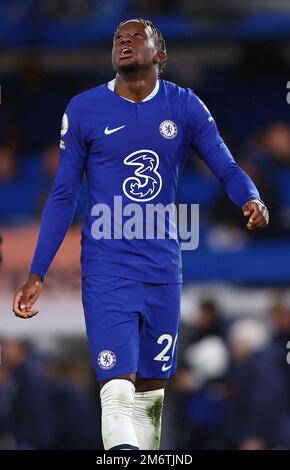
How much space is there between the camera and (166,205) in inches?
181

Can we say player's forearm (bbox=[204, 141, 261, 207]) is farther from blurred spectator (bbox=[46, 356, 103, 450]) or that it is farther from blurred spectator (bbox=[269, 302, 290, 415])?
blurred spectator (bbox=[46, 356, 103, 450])

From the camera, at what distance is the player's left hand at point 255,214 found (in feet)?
14.0

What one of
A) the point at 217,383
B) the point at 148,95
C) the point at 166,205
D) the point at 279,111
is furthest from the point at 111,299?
the point at 279,111

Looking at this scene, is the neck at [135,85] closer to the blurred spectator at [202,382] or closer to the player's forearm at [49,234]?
the player's forearm at [49,234]

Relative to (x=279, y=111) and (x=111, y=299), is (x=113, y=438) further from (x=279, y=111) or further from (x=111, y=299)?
(x=279, y=111)

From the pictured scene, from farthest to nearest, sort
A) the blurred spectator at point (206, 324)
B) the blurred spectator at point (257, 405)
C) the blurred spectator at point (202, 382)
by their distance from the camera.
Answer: the blurred spectator at point (206, 324) → the blurred spectator at point (202, 382) → the blurred spectator at point (257, 405)

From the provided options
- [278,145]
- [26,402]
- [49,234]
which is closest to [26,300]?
[49,234]

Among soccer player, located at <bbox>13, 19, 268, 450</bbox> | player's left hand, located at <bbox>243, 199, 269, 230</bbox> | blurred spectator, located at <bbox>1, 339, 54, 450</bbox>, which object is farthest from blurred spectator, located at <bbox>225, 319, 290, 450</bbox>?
player's left hand, located at <bbox>243, 199, 269, 230</bbox>

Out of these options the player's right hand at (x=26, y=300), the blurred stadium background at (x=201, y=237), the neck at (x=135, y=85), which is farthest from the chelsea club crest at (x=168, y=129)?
the blurred stadium background at (x=201, y=237)

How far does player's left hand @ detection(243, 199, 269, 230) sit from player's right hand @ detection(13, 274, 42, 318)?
2.79 feet

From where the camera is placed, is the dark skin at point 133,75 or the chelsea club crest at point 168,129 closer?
the dark skin at point 133,75

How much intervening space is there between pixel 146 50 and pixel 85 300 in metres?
1.00

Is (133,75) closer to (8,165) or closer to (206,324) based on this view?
(206,324)

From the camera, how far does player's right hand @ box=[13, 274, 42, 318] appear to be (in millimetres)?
4391
